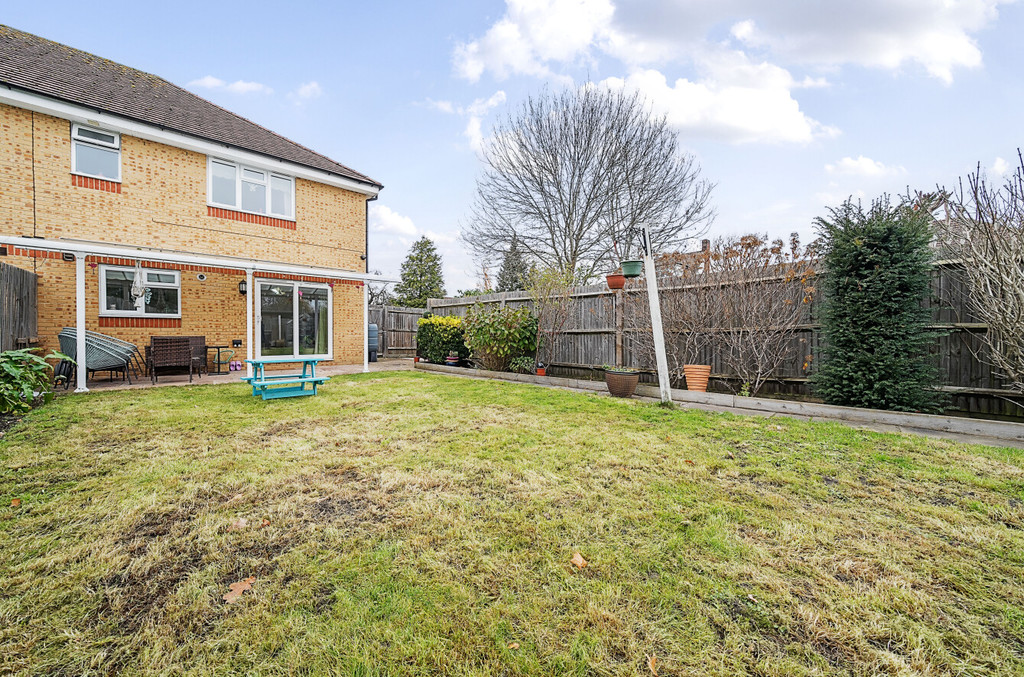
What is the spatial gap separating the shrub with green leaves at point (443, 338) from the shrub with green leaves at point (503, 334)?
152 centimetres

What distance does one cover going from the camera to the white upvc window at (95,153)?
30.7 feet

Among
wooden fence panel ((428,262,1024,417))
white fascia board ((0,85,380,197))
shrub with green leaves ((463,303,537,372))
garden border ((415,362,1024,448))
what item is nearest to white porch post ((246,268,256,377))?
white fascia board ((0,85,380,197))

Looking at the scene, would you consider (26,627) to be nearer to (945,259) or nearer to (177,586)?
(177,586)

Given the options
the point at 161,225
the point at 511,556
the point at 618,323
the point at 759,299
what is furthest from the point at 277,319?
the point at 511,556

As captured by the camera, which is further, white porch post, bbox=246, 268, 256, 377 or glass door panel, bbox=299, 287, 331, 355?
glass door panel, bbox=299, 287, 331, 355

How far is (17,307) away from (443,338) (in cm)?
821

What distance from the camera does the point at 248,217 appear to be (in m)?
11.6

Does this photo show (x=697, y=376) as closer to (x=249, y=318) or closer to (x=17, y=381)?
(x=249, y=318)

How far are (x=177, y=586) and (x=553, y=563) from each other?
1869 millimetres

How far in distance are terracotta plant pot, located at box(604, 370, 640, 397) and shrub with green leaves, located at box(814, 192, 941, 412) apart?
2.72 meters

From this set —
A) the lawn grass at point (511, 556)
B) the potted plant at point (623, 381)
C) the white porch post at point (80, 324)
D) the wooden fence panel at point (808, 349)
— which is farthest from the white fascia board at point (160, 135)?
the potted plant at point (623, 381)

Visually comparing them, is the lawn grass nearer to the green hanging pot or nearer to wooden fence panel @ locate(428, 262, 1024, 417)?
wooden fence panel @ locate(428, 262, 1024, 417)

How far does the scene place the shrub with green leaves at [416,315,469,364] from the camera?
1234cm

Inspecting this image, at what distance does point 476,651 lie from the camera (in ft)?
5.61
